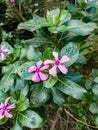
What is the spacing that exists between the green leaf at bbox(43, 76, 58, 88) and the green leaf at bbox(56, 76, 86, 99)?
0.04 meters

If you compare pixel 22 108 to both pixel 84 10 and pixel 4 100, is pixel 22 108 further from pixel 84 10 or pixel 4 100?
pixel 84 10

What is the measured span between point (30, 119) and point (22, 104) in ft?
0.25

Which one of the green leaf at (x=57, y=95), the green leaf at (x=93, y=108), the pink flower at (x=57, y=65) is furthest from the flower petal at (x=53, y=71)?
the green leaf at (x=93, y=108)

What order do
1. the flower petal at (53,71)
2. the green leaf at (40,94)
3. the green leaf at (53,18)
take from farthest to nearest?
1. the green leaf at (53,18)
2. the green leaf at (40,94)
3. the flower petal at (53,71)

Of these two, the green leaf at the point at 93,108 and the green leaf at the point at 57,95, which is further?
the green leaf at the point at 93,108

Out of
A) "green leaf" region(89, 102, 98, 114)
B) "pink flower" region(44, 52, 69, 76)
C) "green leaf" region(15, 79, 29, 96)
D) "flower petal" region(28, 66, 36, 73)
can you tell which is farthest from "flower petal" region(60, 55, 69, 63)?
"green leaf" region(89, 102, 98, 114)

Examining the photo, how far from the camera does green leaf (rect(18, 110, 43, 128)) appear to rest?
1.28m

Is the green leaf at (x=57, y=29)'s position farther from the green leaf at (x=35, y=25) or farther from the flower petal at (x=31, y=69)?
the flower petal at (x=31, y=69)

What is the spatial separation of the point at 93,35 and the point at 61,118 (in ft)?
1.91

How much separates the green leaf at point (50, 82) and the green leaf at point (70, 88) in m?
0.04

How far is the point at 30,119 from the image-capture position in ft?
4.29

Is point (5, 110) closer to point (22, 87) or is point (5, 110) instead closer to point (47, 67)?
point (22, 87)

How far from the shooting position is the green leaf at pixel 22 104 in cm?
133

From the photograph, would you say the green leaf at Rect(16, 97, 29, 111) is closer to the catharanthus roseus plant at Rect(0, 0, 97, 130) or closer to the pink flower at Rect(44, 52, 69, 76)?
the catharanthus roseus plant at Rect(0, 0, 97, 130)
